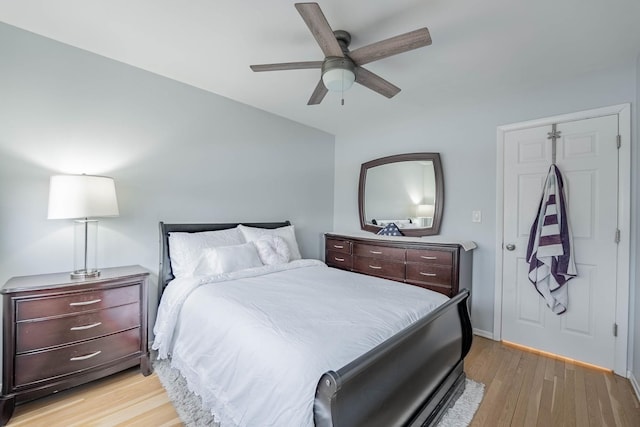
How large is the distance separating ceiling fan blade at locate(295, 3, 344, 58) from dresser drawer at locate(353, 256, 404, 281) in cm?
220

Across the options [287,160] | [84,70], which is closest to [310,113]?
[287,160]

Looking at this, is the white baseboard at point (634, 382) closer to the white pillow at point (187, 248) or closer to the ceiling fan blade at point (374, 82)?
the ceiling fan blade at point (374, 82)

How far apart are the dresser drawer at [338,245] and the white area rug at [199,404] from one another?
6.13 feet

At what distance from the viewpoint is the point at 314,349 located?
1166 millimetres

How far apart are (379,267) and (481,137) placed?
5.91ft

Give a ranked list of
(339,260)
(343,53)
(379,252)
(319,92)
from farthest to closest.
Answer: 1. (339,260)
2. (379,252)
3. (319,92)
4. (343,53)

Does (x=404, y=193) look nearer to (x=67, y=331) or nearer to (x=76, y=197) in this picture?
(x=76, y=197)

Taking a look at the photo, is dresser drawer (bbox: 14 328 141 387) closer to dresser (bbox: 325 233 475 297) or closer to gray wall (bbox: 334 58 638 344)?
dresser (bbox: 325 233 475 297)

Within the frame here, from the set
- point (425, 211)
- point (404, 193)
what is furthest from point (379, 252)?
point (404, 193)

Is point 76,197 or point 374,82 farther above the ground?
point 374,82

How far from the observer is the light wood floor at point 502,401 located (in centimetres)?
171

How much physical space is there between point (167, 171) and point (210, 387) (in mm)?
1977

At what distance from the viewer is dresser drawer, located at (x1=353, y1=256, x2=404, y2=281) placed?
309 cm

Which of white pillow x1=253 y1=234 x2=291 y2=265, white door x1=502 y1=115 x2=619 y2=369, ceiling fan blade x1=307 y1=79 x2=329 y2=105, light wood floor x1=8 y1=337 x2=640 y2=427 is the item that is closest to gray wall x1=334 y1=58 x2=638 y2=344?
white door x1=502 y1=115 x2=619 y2=369
